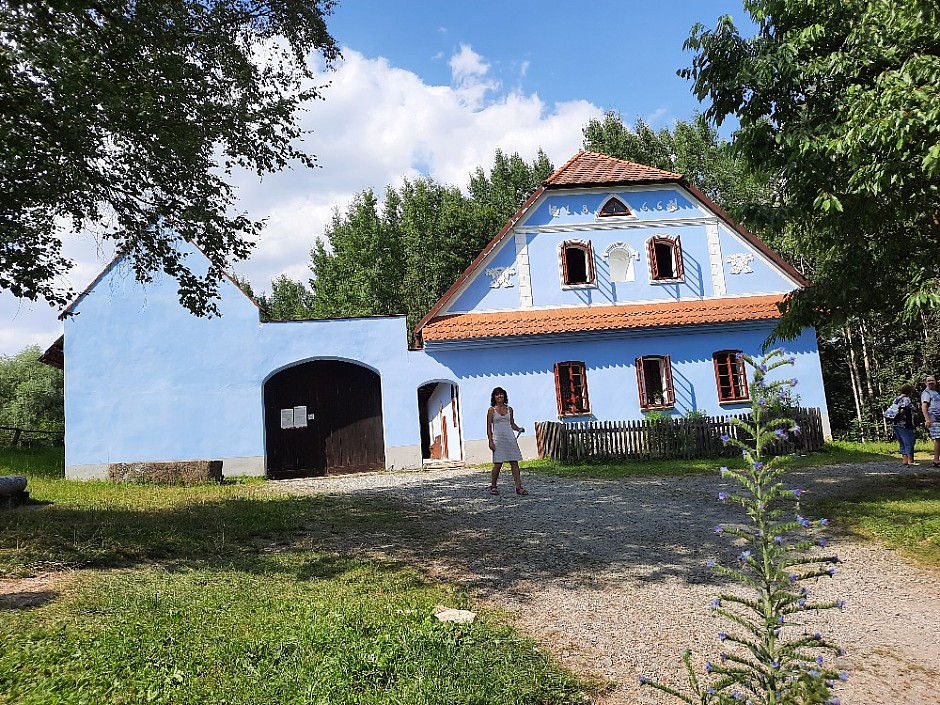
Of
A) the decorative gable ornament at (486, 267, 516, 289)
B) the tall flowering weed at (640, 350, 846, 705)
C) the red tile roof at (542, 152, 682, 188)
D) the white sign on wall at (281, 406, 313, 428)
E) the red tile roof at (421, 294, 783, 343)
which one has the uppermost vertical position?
Answer: the red tile roof at (542, 152, 682, 188)

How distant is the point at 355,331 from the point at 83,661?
13.8 metres

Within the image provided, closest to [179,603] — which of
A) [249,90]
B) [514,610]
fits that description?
[514,610]

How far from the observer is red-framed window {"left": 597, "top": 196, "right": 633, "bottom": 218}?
19.0 meters

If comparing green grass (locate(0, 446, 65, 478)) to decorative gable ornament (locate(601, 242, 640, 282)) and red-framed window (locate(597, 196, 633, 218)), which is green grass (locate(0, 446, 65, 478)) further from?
red-framed window (locate(597, 196, 633, 218))

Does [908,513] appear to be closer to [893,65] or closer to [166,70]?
[893,65]

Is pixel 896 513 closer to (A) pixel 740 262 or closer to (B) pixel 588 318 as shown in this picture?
(B) pixel 588 318

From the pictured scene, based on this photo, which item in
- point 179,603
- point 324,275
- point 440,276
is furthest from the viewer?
point 324,275

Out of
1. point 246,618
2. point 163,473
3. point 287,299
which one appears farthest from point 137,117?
point 287,299

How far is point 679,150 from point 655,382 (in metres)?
20.1

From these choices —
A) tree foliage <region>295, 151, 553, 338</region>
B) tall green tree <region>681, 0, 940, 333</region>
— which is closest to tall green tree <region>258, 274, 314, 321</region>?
tree foliage <region>295, 151, 553, 338</region>

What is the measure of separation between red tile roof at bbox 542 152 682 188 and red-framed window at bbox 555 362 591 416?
5.31m

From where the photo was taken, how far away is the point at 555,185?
1867cm

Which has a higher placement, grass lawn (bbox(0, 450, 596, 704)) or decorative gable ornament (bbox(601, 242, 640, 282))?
decorative gable ornament (bbox(601, 242, 640, 282))

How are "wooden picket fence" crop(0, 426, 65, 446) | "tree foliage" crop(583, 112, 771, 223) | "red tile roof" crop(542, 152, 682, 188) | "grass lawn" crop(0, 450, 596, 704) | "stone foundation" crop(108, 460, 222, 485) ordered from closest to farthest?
"grass lawn" crop(0, 450, 596, 704), "stone foundation" crop(108, 460, 222, 485), "red tile roof" crop(542, 152, 682, 188), "wooden picket fence" crop(0, 426, 65, 446), "tree foliage" crop(583, 112, 771, 223)
